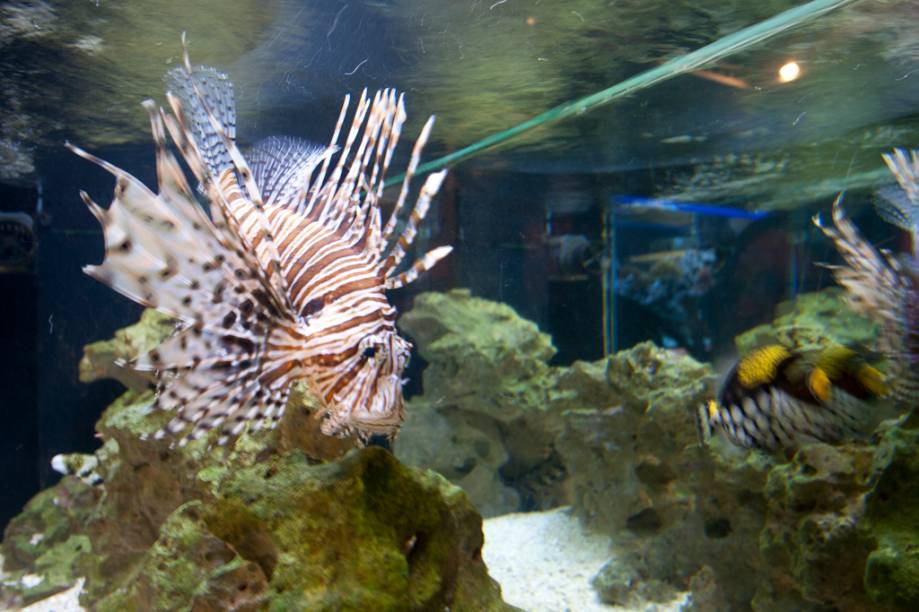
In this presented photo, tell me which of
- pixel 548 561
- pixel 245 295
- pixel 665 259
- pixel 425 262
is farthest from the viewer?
pixel 665 259

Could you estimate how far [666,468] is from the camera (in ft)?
12.9

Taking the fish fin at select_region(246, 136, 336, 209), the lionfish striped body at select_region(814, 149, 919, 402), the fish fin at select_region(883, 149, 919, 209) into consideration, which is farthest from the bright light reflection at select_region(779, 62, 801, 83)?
the fish fin at select_region(246, 136, 336, 209)

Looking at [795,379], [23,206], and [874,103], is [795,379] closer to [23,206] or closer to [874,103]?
[874,103]

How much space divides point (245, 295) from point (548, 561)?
3.35 metres

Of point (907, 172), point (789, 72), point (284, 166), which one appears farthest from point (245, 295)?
point (789, 72)

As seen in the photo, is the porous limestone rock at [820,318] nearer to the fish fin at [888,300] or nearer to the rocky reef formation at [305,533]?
the fish fin at [888,300]

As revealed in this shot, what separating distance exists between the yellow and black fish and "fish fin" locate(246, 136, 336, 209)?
6.04 feet

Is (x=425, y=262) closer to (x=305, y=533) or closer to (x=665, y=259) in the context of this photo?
(x=305, y=533)

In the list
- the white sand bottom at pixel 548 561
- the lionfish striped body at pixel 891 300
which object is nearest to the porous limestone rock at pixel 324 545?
the lionfish striped body at pixel 891 300

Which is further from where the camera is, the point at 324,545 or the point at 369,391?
the point at 369,391

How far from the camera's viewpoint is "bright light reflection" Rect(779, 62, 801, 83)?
418 cm

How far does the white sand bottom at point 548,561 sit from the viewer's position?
347 cm

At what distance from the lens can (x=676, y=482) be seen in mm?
3928

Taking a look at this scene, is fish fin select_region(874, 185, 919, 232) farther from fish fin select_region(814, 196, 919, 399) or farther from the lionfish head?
the lionfish head
